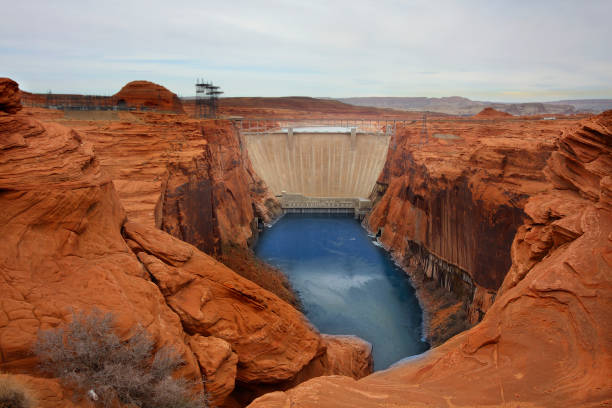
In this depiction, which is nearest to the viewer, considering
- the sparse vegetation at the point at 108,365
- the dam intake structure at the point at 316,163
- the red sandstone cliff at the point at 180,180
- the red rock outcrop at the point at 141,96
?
the sparse vegetation at the point at 108,365

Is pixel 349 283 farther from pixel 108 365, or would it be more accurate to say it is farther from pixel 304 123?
pixel 304 123

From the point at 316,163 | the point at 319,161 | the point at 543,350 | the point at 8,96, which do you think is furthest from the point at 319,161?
the point at 543,350

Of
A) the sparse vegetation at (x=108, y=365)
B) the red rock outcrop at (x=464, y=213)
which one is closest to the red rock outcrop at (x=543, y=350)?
the sparse vegetation at (x=108, y=365)

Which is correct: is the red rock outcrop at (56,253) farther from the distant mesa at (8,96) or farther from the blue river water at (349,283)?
the blue river water at (349,283)

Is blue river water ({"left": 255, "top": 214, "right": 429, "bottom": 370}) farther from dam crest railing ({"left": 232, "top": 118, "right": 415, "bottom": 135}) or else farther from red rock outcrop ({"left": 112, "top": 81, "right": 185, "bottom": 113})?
dam crest railing ({"left": 232, "top": 118, "right": 415, "bottom": 135})

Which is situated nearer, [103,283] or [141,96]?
[103,283]

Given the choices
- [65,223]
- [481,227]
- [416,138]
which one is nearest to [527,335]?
[65,223]

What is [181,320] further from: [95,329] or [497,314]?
[497,314]
